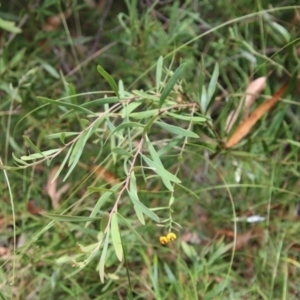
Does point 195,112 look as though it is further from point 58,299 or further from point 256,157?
point 58,299

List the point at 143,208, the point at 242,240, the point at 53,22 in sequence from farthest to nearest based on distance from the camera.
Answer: the point at 53,22
the point at 242,240
the point at 143,208

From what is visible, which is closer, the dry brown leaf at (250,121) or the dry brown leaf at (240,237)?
the dry brown leaf at (250,121)

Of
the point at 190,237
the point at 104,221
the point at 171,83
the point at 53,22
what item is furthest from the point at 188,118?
the point at 53,22

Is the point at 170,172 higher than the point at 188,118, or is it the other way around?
the point at 188,118

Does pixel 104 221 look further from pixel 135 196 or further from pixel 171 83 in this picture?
pixel 171 83

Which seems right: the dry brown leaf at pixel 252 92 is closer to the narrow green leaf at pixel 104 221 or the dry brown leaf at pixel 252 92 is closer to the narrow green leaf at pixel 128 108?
the narrow green leaf at pixel 128 108

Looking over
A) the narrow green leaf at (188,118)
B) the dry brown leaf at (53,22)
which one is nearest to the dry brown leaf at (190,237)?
the narrow green leaf at (188,118)

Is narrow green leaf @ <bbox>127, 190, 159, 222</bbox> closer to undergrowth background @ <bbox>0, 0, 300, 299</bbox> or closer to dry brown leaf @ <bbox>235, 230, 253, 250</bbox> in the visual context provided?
undergrowth background @ <bbox>0, 0, 300, 299</bbox>

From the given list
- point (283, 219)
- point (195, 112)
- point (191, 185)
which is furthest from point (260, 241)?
point (195, 112)
